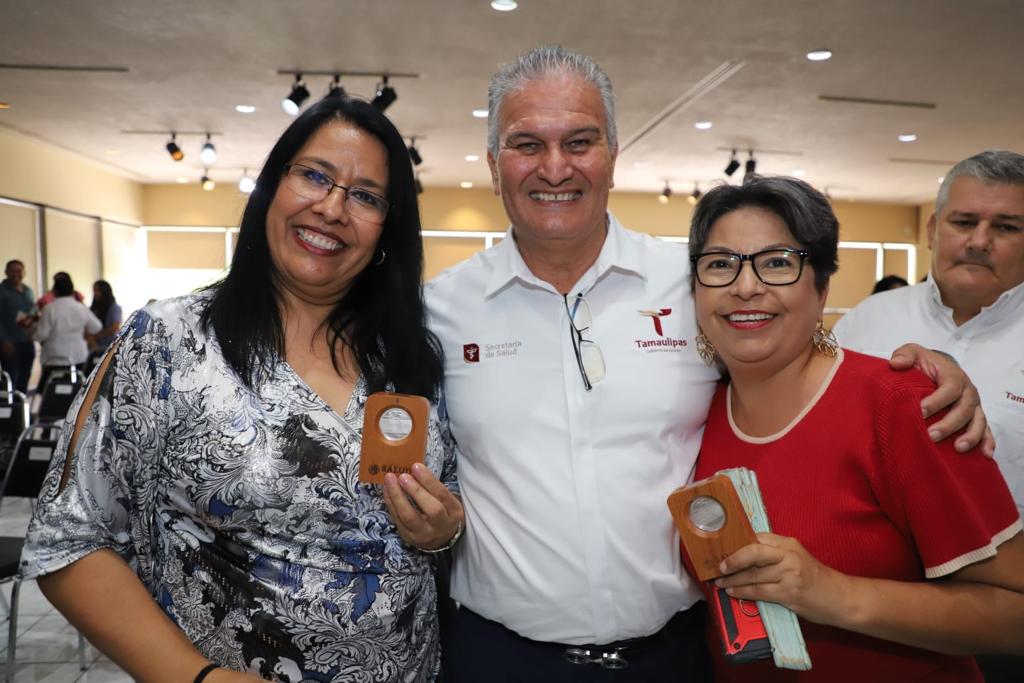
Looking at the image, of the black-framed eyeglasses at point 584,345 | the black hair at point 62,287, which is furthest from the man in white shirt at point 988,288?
the black hair at point 62,287

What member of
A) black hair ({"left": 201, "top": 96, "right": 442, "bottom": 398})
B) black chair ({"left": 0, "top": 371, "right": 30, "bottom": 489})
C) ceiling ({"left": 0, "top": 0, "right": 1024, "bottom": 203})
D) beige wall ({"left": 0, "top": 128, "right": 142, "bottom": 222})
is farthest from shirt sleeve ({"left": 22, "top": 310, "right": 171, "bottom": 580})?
beige wall ({"left": 0, "top": 128, "right": 142, "bottom": 222})

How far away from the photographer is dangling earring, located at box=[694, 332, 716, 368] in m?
1.72

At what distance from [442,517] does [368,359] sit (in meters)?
0.40

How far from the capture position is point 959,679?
58.8 inches

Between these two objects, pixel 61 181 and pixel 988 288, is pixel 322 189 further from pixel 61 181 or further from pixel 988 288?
pixel 61 181

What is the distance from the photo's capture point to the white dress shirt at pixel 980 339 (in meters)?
2.12

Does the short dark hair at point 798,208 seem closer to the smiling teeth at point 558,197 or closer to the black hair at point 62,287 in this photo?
the smiling teeth at point 558,197

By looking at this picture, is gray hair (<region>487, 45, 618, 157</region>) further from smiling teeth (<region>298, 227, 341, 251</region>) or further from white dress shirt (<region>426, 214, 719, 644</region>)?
smiling teeth (<region>298, 227, 341, 251</region>)

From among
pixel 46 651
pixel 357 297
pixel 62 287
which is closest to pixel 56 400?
pixel 46 651

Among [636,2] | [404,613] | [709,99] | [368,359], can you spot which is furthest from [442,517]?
[709,99]

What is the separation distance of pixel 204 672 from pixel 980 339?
2290 millimetres

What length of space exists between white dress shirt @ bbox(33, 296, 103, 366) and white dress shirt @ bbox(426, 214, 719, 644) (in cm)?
831

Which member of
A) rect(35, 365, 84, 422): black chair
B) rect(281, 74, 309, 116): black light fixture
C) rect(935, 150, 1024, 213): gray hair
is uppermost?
rect(281, 74, 309, 116): black light fixture

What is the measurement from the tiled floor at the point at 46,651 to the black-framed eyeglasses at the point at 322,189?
9.64ft
